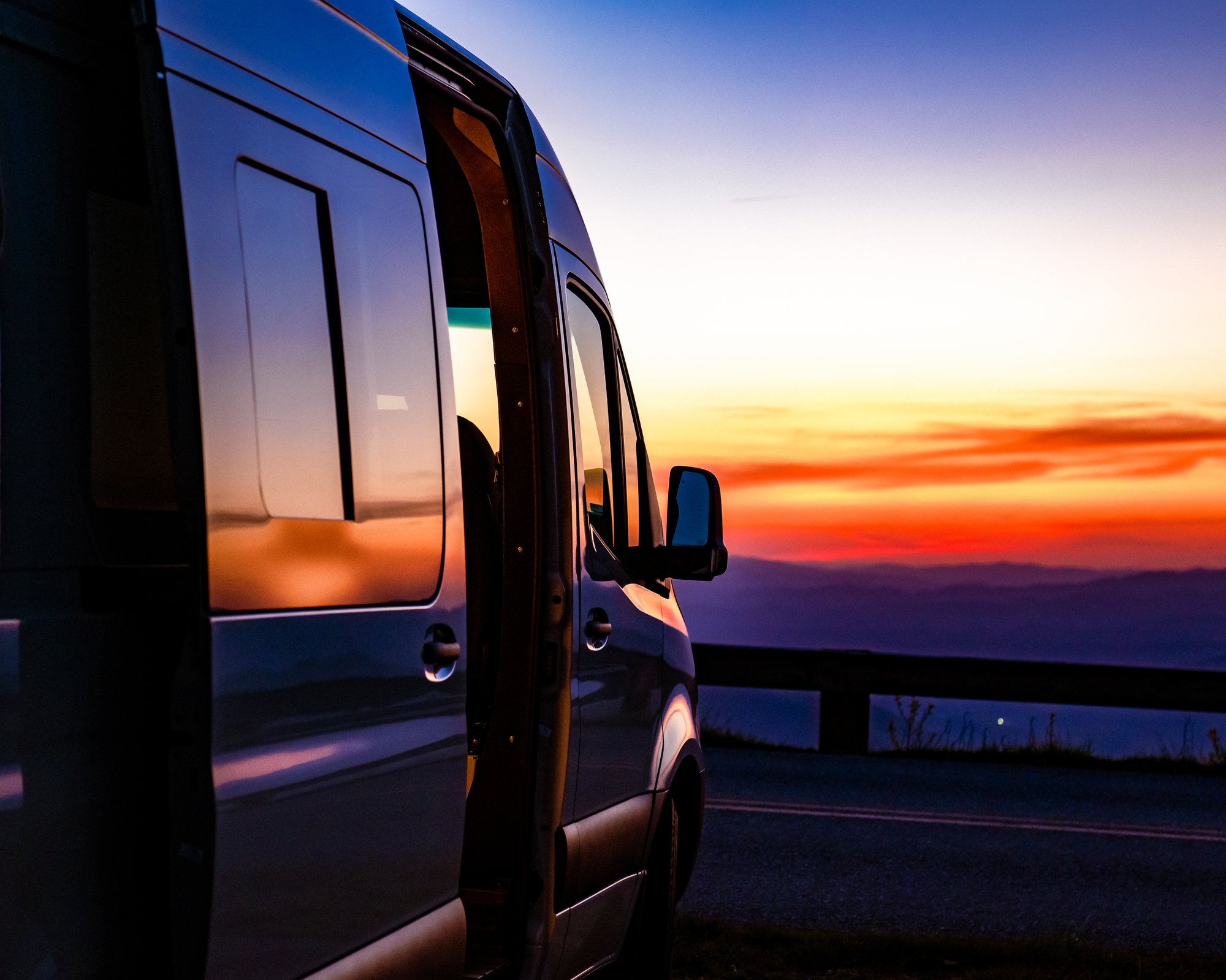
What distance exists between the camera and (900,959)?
5.95m

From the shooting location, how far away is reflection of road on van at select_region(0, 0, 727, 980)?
212 cm

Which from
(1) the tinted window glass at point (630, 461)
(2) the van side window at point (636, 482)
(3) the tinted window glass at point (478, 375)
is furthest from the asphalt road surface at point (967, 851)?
(3) the tinted window glass at point (478, 375)

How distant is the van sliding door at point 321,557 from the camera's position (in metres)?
2.31

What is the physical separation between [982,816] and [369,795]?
24.5 ft

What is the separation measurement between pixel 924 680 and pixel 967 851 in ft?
13.7

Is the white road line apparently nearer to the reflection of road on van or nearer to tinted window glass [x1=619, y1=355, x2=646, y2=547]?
tinted window glass [x1=619, y1=355, x2=646, y2=547]

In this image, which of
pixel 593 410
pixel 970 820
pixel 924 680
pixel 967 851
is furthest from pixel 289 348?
pixel 924 680

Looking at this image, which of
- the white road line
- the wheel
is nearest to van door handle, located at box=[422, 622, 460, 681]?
the wheel

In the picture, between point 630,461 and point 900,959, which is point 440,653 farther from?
point 900,959

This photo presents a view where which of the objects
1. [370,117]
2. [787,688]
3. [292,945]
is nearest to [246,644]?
[292,945]

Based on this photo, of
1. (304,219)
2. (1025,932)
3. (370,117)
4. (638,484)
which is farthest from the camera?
(1025,932)

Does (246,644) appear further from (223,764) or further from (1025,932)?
(1025,932)

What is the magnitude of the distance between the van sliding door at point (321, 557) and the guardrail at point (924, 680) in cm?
961

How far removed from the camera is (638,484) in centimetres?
500
